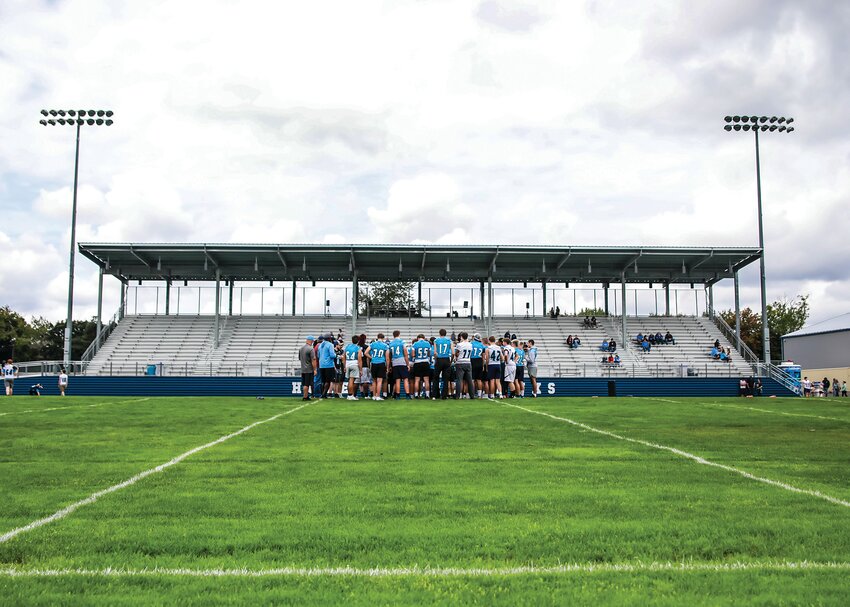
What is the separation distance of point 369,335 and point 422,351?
796 inches

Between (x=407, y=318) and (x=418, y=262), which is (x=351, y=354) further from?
(x=407, y=318)

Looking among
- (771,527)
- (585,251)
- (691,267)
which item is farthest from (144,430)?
(691,267)

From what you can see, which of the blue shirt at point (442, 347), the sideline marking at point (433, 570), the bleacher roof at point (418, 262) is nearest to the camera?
the sideline marking at point (433, 570)

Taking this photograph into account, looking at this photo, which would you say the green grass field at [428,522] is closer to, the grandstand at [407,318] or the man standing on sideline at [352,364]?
the man standing on sideline at [352,364]

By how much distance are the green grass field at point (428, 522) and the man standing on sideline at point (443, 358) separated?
11635 mm

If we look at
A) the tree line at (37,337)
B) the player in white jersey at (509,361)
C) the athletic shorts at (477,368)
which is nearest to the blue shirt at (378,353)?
the athletic shorts at (477,368)

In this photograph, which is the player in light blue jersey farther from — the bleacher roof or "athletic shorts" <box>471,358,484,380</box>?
the bleacher roof

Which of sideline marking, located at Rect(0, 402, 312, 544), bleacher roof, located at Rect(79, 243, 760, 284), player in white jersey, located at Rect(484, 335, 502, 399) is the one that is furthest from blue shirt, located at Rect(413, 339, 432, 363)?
bleacher roof, located at Rect(79, 243, 760, 284)

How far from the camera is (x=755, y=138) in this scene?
1457 inches

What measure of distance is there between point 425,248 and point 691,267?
15.5 m

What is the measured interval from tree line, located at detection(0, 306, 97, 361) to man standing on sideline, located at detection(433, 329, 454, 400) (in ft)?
199

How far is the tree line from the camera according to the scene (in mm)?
78125

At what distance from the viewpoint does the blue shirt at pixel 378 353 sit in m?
20.5

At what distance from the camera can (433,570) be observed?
3715 millimetres
